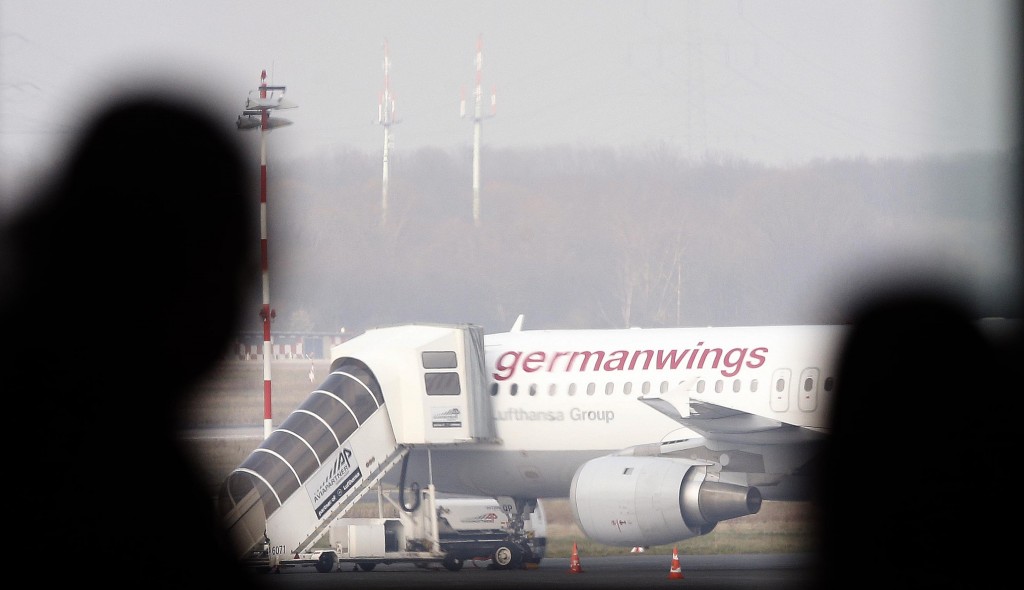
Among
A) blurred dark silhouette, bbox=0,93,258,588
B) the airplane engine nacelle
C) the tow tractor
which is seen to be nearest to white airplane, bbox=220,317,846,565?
the airplane engine nacelle

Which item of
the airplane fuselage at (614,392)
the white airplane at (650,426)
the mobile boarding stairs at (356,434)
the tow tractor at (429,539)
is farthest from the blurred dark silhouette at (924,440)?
the tow tractor at (429,539)

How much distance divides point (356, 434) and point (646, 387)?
17.6 feet

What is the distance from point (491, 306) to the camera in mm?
55625

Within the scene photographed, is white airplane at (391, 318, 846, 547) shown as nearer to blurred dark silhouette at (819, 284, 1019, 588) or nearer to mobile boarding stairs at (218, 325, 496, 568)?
mobile boarding stairs at (218, 325, 496, 568)

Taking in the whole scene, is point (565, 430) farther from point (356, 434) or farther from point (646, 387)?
point (356, 434)

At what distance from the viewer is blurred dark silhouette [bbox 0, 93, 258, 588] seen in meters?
10.2

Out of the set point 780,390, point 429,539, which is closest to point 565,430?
point 429,539

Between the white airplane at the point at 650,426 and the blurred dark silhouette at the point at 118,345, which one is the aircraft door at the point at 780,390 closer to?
the white airplane at the point at 650,426

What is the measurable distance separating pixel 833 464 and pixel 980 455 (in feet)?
6.40

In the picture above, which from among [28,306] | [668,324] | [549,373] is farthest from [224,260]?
[668,324]

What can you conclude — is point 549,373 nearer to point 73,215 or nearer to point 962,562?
point 73,215

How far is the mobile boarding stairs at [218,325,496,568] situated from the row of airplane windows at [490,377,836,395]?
63 cm

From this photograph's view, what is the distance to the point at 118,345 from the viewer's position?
12.8 meters

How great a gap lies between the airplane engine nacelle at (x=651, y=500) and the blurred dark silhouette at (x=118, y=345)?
10.1 meters
